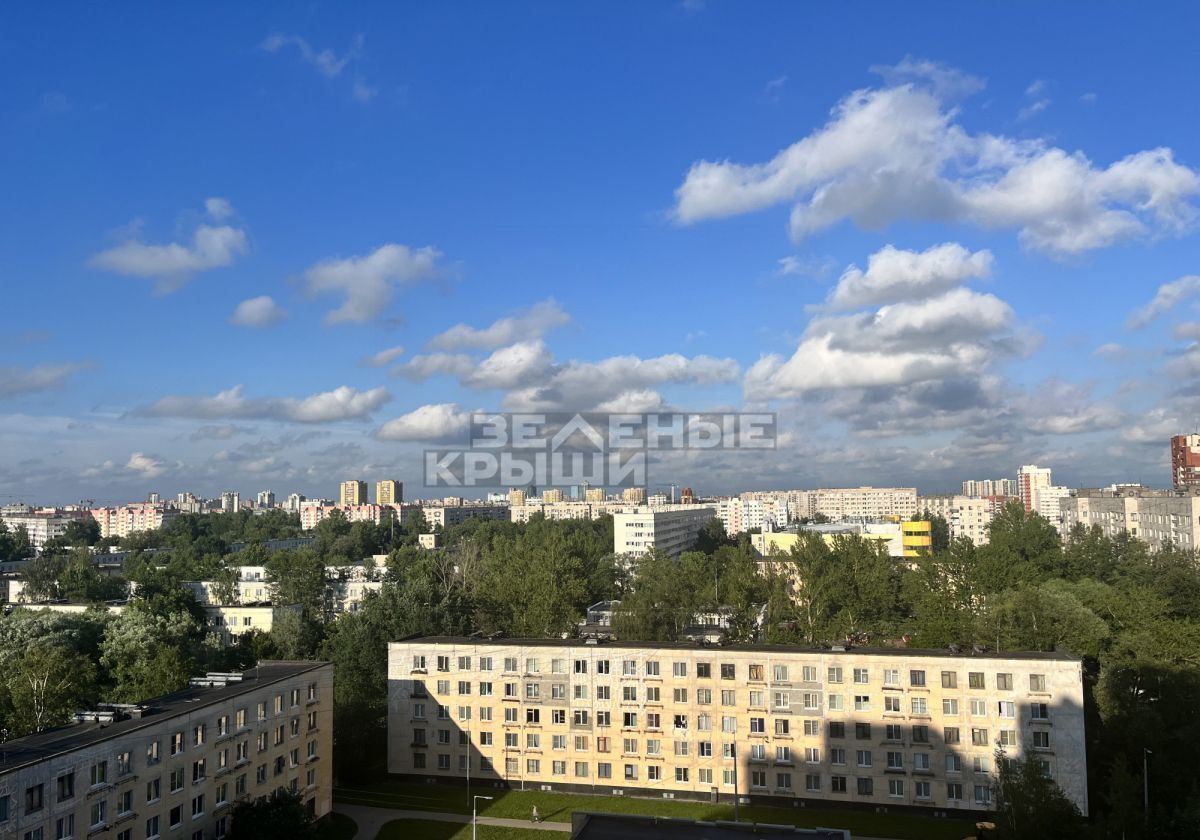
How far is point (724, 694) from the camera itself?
138 feet

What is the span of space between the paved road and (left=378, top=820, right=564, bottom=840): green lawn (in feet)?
1.45

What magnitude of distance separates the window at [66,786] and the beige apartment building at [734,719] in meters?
20.4

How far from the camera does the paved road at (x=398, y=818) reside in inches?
1502

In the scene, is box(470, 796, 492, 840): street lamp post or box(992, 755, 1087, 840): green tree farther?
box(470, 796, 492, 840): street lamp post

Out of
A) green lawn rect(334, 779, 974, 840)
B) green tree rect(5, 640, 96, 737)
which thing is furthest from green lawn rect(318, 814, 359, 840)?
green tree rect(5, 640, 96, 737)

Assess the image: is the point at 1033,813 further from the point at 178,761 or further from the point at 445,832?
the point at 178,761

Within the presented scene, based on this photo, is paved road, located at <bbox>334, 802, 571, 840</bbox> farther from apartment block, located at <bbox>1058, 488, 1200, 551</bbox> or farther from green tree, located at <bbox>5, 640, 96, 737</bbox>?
apartment block, located at <bbox>1058, 488, 1200, 551</bbox>

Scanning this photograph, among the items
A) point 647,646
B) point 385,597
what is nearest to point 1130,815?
point 647,646

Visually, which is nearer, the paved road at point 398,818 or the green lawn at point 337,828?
the green lawn at point 337,828

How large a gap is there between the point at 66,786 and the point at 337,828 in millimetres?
15011

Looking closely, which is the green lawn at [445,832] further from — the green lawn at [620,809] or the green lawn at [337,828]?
the green lawn at [620,809]

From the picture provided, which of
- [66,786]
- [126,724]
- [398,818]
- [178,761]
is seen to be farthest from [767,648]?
[66,786]

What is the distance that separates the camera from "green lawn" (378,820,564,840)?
3716cm

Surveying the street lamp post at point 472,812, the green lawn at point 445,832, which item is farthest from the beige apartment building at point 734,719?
the green lawn at point 445,832
